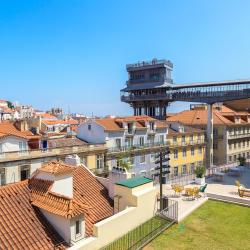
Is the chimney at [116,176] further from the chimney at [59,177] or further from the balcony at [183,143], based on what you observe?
the balcony at [183,143]

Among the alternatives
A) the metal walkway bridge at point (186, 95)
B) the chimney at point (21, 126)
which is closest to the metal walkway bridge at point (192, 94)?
the metal walkway bridge at point (186, 95)

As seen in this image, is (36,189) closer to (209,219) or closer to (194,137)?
(209,219)

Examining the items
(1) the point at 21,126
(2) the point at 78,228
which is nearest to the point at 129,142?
(1) the point at 21,126

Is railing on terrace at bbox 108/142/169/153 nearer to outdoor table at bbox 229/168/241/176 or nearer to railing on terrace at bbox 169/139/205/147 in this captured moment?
railing on terrace at bbox 169/139/205/147

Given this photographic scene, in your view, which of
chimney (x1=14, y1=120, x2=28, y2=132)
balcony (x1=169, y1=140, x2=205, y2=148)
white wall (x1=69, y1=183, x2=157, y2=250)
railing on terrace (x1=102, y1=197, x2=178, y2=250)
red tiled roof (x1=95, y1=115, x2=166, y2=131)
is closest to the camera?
white wall (x1=69, y1=183, x2=157, y2=250)

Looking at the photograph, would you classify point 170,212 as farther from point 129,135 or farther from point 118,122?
point 118,122

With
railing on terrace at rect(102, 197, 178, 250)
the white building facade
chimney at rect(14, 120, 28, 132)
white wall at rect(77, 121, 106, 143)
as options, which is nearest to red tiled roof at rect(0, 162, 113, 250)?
railing on terrace at rect(102, 197, 178, 250)

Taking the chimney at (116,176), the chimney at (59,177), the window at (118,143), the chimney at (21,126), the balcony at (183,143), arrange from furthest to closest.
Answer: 1. the balcony at (183,143)
2. the window at (118,143)
3. the chimney at (21,126)
4. the chimney at (116,176)
5. the chimney at (59,177)
